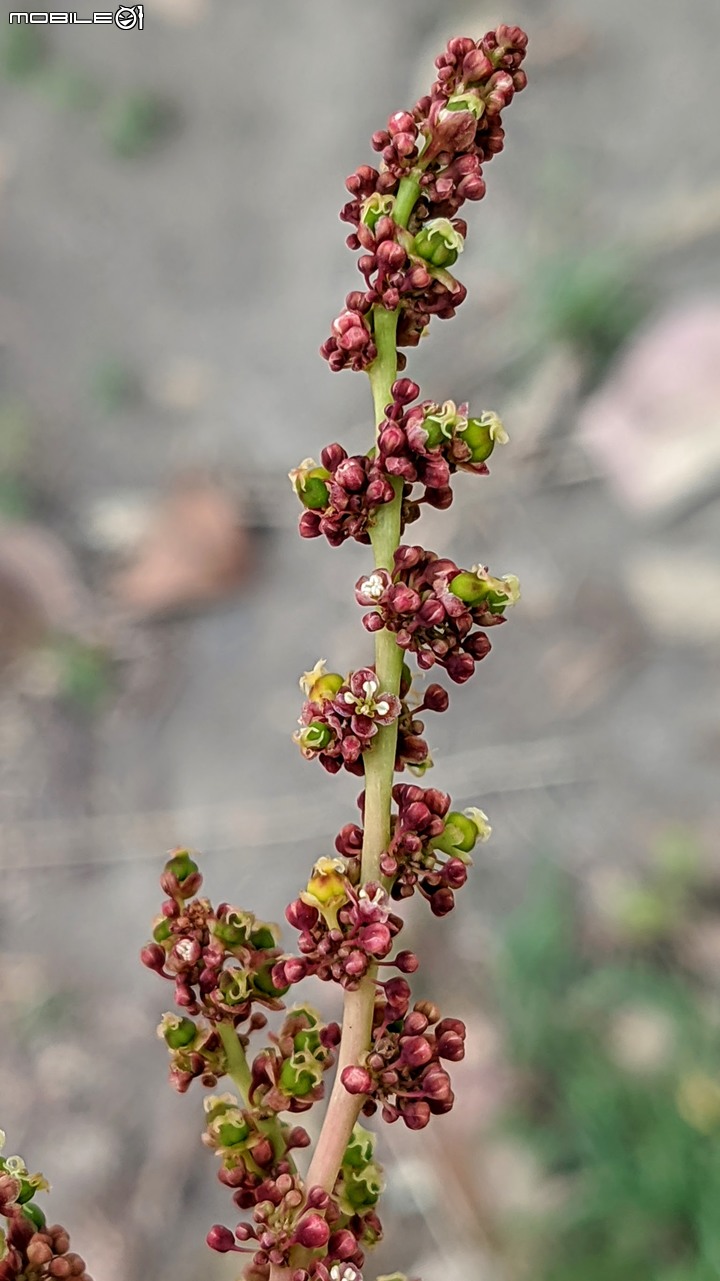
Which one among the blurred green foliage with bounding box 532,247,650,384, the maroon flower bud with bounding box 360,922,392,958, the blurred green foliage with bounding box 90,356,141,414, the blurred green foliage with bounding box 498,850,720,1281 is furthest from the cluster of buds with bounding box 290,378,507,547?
the blurred green foliage with bounding box 90,356,141,414

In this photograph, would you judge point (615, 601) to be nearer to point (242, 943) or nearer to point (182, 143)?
point (182, 143)

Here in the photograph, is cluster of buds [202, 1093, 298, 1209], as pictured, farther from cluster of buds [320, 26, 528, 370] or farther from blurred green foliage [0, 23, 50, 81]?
blurred green foliage [0, 23, 50, 81]

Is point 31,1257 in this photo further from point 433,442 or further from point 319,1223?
point 433,442

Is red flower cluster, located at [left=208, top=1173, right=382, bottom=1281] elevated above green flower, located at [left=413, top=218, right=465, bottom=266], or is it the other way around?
green flower, located at [left=413, top=218, right=465, bottom=266]

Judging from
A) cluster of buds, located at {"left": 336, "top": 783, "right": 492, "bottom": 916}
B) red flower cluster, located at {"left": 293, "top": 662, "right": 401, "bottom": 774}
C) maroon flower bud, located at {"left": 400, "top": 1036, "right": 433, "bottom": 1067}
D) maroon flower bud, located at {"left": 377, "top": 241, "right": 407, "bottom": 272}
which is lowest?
maroon flower bud, located at {"left": 400, "top": 1036, "right": 433, "bottom": 1067}

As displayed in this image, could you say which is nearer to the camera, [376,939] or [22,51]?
[376,939]

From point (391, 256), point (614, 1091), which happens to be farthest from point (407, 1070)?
point (614, 1091)

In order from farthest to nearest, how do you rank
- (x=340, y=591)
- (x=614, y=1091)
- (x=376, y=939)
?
(x=340, y=591), (x=614, y=1091), (x=376, y=939)

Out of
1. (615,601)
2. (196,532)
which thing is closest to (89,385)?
(196,532)
